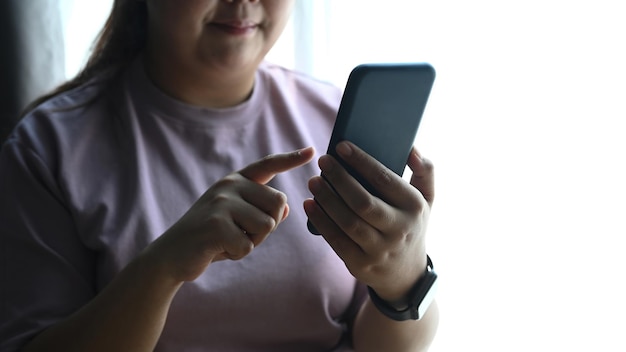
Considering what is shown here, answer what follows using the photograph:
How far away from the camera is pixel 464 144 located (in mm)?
922

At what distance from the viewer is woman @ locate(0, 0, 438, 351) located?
715 mm

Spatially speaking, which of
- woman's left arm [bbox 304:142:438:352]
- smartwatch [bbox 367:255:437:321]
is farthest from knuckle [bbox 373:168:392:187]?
smartwatch [bbox 367:255:437:321]

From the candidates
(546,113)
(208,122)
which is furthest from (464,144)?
(208,122)

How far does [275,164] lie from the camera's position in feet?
2.35

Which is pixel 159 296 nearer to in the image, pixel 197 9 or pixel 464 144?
pixel 197 9

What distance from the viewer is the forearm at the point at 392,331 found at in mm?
884

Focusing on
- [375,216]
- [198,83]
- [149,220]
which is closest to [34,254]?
[149,220]

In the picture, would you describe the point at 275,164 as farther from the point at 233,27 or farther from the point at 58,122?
the point at 58,122

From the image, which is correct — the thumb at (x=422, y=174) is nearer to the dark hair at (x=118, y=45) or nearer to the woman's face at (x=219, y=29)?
the woman's face at (x=219, y=29)

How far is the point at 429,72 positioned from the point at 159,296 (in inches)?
13.9

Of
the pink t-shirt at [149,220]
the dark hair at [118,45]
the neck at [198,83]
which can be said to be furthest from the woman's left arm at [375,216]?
the dark hair at [118,45]

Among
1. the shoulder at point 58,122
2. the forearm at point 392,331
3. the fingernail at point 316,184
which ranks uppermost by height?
the fingernail at point 316,184

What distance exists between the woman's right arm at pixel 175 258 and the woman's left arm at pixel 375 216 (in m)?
0.04

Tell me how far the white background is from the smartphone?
0.64ft
